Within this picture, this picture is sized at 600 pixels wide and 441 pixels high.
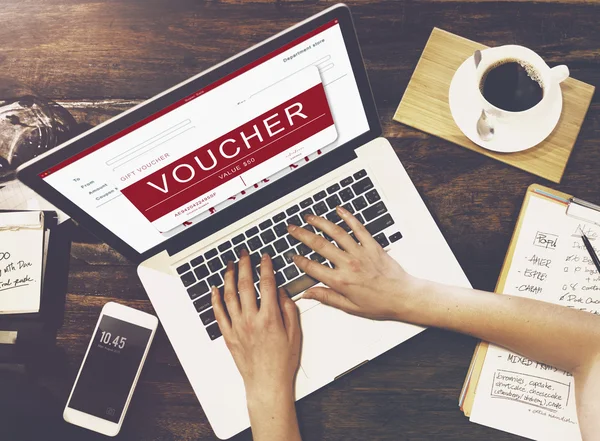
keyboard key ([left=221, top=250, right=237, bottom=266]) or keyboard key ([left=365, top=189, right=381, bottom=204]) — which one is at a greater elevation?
keyboard key ([left=365, top=189, right=381, bottom=204])

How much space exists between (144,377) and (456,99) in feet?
2.61

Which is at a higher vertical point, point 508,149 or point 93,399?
point 508,149

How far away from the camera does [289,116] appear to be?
2.24 ft

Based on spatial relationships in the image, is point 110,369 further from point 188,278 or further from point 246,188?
point 246,188

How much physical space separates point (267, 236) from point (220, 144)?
0.71 ft

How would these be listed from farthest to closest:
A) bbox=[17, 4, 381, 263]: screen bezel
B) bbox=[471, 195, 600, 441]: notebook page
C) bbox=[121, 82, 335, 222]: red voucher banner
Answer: bbox=[471, 195, 600, 441]: notebook page → bbox=[121, 82, 335, 222]: red voucher banner → bbox=[17, 4, 381, 263]: screen bezel

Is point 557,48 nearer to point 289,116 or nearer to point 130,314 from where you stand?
point 289,116

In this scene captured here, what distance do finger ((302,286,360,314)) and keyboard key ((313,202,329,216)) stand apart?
135 mm

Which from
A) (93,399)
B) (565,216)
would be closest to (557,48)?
(565,216)

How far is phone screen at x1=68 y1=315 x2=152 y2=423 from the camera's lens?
837 millimetres

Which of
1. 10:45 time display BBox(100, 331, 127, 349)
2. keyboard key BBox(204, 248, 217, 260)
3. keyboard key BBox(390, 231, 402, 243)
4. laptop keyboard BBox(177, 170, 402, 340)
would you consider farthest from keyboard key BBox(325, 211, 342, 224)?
10:45 time display BBox(100, 331, 127, 349)

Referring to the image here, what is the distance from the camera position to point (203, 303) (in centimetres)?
82

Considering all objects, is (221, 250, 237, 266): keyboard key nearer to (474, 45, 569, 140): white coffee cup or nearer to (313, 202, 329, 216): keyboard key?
(313, 202, 329, 216): keyboard key

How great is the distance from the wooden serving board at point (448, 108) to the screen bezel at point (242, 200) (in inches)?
5.8
